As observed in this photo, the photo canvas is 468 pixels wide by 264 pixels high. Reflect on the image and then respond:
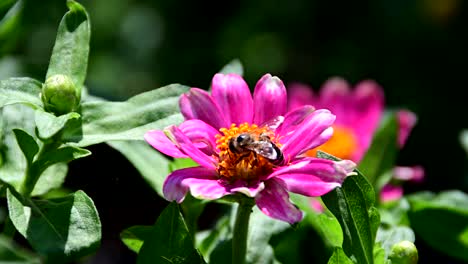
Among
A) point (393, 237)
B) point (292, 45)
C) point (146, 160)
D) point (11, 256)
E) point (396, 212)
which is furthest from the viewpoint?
point (292, 45)

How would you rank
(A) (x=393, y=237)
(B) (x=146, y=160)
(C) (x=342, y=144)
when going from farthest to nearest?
(C) (x=342, y=144), (B) (x=146, y=160), (A) (x=393, y=237)

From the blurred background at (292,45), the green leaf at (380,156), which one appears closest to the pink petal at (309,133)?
the green leaf at (380,156)

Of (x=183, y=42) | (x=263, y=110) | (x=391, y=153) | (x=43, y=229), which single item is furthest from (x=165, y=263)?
(x=183, y=42)

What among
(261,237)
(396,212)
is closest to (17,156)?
(261,237)

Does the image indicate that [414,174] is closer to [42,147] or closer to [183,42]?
[42,147]

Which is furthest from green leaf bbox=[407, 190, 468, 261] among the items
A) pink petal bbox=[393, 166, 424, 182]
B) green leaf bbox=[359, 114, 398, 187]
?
pink petal bbox=[393, 166, 424, 182]

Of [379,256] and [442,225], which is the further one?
[442,225]

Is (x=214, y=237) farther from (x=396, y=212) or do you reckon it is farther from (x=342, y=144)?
(x=342, y=144)
